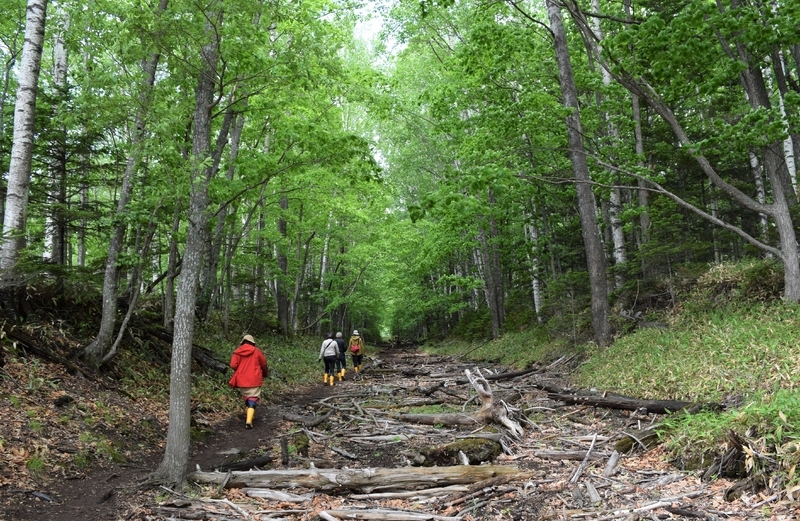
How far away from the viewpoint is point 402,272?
99.8 feet

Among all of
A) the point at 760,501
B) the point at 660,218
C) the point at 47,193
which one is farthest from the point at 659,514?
the point at 47,193

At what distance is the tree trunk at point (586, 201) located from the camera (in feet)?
40.5

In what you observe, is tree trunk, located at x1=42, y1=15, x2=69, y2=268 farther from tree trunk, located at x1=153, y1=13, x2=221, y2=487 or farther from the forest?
tree trunk, located at x1=153, y1=13, x2=221, y2=487

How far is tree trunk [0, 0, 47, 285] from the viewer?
7.86 metres

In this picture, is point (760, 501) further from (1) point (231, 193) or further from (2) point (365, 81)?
(2) point (365, 81)

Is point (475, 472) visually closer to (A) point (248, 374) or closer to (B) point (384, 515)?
(B) point (384, 515)

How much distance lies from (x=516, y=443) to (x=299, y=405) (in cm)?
609

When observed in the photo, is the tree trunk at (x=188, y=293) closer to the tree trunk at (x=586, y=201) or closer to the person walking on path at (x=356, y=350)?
the tree trunk at (x=586, y=201)

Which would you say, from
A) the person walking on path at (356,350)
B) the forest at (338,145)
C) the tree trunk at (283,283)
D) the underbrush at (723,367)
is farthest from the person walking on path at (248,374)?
the tree trunk at (283,283)

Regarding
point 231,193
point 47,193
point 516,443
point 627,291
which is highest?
point 47,193

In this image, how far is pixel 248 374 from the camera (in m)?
9.45

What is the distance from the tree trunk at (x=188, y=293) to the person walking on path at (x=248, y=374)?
137 inches

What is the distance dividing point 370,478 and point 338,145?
4.78 metres

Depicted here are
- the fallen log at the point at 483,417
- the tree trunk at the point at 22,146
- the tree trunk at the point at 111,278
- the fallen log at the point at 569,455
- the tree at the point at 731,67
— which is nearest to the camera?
the fallen log at the point at 569,455
